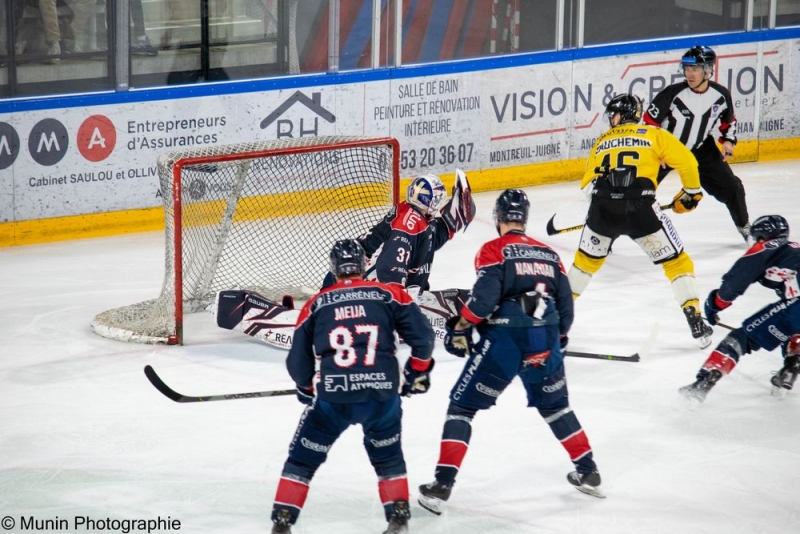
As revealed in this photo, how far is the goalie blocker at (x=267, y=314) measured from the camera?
20.3 feet

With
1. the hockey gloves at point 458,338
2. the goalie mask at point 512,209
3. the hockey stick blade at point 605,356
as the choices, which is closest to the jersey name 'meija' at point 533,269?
the goalie mask at point 512,209

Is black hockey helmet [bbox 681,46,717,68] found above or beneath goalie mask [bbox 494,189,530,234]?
above

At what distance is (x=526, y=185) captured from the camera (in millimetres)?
9695

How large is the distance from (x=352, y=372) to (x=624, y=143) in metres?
2.66

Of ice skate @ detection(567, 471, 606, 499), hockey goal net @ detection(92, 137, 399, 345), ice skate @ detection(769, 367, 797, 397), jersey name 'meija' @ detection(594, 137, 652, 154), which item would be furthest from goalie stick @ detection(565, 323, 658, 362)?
hockey goal net @ detection(92, 137, 399, 345)

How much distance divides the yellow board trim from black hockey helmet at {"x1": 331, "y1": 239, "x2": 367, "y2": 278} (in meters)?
4.49

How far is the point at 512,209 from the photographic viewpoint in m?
4.41

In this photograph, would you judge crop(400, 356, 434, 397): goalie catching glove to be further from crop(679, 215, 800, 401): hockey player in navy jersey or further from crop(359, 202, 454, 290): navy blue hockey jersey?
crop(679, 215, 800, 401): hockey player in navy jersey

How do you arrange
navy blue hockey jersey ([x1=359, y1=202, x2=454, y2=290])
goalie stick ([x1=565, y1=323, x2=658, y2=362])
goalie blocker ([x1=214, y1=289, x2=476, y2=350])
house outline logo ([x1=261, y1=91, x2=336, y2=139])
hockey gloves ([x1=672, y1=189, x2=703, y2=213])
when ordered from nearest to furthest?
1. navy blue hockey jersey ([x1=359, y1=202, x2=454, y2=290])
2. goalie stick ([x1=565, y1=323, x2=658, y2=362])
3. goalie blocker ([x1=214, y1=289, x2=476, y2=350])
4. hockey gloves ([x1=672, y1=189, x2=703, y2=213])
5. house outline logo ([x1=261, y1=91, x2=336, y2=139])

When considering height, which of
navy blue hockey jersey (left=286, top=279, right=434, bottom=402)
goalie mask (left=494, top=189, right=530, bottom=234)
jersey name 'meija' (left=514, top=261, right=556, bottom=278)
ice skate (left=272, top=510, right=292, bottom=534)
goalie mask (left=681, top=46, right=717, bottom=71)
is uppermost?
goalie mask (left=681, top=46, right=717, bottom=71)

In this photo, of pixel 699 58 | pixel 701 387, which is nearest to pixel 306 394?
pixel 701 387

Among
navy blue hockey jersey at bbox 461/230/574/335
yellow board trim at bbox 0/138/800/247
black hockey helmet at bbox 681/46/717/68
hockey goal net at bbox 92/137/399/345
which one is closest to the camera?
navy blue hockey jersey at bbox 461/230/574/335

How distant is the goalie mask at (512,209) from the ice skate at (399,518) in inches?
38.8

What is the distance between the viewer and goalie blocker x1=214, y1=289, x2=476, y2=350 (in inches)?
243
